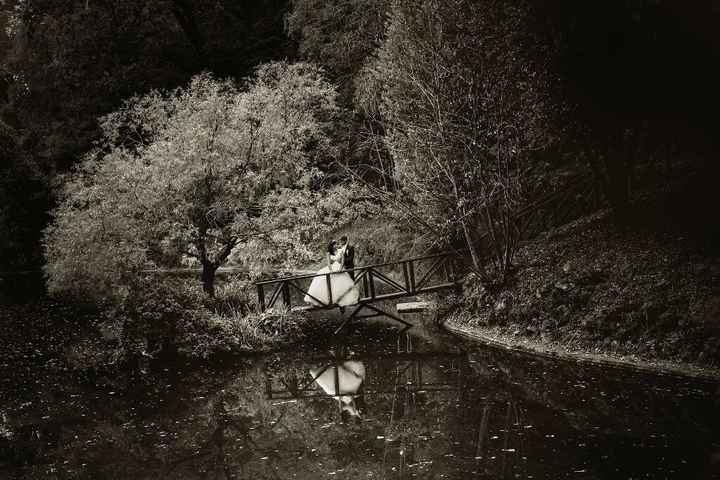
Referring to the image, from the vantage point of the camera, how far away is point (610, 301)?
13.6 metres

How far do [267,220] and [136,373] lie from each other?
5.54 meters

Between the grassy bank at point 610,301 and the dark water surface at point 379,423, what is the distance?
771 mm

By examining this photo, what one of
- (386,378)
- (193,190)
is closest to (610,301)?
(386,378)

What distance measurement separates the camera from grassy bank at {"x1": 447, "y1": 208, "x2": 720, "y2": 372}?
1202 centimetres

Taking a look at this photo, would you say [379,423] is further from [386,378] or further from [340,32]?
[340,32]

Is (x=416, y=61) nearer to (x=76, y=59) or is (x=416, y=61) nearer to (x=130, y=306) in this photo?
(x=130, y=306)

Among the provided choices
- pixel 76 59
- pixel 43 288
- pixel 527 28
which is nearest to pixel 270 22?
pixel 76 59

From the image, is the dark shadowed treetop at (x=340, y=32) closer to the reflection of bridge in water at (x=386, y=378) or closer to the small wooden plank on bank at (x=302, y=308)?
the small wooden plank on bank at (x=302, y=308)

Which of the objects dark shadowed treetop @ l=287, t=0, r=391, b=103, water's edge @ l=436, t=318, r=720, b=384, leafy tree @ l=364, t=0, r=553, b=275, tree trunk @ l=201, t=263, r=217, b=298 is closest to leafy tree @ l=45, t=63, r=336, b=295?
tree trunk @ l=201, t=263, r=217, b=298

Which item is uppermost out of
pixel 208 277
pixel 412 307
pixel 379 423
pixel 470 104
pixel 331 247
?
pixel 470 104

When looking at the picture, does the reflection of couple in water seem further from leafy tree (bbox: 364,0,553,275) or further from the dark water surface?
leafy tree (bbox: 364,0,553,275)

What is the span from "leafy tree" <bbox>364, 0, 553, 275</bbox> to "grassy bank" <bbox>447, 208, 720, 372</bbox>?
1151mm

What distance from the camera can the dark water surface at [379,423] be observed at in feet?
28.8

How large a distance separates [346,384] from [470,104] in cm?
712
